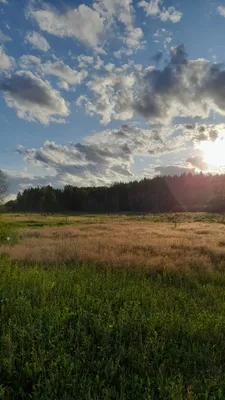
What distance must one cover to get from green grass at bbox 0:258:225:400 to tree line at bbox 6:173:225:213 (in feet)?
367

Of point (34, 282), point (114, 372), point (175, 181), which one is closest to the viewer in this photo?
point (114, 372)

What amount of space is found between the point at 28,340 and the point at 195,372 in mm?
2761

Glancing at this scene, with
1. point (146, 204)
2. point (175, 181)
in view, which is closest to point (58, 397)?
point (146, 204)

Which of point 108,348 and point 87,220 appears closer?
point 108,348

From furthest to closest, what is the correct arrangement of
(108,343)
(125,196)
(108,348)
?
1. (125,196)
2. (108,343)
3. (108,348)

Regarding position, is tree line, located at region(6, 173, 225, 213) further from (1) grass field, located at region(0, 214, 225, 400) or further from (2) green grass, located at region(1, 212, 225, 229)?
(1) grass field, located at region(0, 214, 225, 400)

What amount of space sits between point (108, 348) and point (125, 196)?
12614cm

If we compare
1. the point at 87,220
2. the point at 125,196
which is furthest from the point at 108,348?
the point at 125,196

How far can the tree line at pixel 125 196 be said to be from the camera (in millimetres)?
122062

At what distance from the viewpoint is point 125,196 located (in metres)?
131

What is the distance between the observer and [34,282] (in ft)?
25.4

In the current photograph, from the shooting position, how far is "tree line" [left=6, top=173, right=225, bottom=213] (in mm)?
122062

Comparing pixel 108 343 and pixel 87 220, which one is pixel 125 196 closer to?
pixel 87 220

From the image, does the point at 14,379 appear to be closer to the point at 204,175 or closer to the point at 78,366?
the point at 78,366
